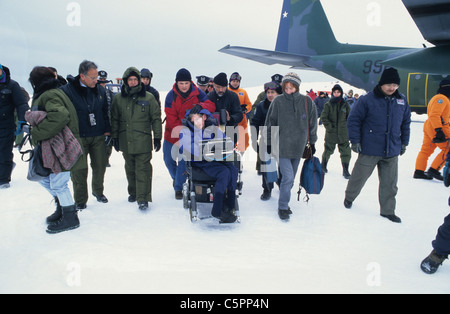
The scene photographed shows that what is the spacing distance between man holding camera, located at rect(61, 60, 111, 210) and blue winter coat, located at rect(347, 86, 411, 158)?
11.9ft

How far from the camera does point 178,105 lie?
4246 mm

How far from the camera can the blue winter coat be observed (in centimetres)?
359

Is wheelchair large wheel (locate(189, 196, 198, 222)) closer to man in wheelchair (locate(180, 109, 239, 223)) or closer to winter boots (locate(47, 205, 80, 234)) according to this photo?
man in wheelchair (locate(180, 109, 239, 223))

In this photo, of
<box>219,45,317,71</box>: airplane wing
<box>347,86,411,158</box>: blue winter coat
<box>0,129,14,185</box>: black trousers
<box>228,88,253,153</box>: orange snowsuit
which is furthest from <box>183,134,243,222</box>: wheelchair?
<box>219,45,317,71</box>: airplane wing

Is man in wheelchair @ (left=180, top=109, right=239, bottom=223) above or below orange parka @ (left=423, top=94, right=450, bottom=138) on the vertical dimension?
below

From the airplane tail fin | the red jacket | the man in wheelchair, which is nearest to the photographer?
the man in wheelchair

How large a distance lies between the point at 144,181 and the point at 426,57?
273 inches

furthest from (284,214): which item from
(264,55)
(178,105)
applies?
(264,55)

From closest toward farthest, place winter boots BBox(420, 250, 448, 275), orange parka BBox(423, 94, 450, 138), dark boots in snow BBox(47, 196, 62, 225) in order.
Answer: winter boots BBox(420, 250, 448, 275), dark boots in snow BBox(47, 196, 62, 225), orange parka BBox(423, 94, 450, 138)

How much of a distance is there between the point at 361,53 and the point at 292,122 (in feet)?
31.0

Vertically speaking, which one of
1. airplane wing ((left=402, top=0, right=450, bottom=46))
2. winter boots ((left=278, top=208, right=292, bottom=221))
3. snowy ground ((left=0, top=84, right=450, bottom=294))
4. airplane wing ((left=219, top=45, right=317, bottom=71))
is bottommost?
snowy ground ((left=0, top=84, right=450, bottom=294))

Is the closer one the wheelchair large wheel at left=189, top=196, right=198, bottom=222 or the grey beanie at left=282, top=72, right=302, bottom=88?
the wheelchair large wheel at left=189, top=196, right=198, bottom=222
